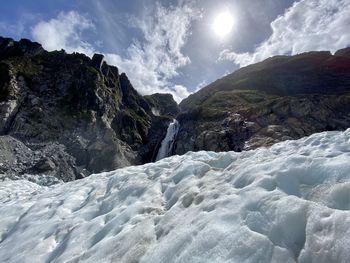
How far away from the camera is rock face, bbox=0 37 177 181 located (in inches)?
1791

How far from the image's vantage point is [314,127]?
60656mm

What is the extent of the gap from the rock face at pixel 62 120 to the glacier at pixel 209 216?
32.7m

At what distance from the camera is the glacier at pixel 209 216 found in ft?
15.6

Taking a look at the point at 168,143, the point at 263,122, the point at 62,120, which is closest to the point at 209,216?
the point at 62,120

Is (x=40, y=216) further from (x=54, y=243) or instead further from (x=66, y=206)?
(x=54, y=243)

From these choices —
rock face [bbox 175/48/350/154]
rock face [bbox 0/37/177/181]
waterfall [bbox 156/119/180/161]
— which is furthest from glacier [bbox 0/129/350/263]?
waterfall [bbox 156/119/180/161]

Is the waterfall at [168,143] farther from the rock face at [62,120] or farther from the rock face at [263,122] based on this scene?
the rock face at [263,122]

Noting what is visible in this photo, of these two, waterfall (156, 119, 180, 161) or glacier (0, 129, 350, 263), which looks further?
waterfall (156, 119, 180, 161)

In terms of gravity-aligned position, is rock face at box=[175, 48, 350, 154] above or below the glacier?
above

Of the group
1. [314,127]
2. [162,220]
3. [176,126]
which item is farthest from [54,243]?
[176,126]

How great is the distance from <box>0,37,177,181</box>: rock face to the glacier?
32717 millimetres

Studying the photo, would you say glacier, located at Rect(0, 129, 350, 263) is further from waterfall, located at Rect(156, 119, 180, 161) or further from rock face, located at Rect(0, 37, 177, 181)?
waterfall, located at Rect(156, 119, 180, 161)

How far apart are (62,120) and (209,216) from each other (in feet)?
194

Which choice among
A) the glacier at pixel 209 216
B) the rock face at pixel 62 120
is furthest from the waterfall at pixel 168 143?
the glacier at pixel 209 216
